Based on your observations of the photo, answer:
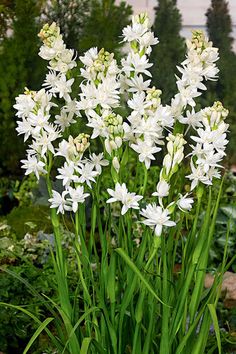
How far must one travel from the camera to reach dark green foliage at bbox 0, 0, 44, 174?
503cm

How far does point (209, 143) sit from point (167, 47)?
12.2 ft

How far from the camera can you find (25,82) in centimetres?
505

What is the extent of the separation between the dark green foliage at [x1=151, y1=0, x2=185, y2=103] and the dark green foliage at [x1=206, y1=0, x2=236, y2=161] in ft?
0.82

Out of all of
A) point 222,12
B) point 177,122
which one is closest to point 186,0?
point 222,12

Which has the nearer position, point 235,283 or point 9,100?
point 235,283

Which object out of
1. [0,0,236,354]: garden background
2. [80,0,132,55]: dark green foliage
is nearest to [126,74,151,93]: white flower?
[0,0,236,354]: garden background

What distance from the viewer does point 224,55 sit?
527 cm

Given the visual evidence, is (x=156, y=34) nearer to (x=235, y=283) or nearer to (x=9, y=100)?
(x=9, y=100)

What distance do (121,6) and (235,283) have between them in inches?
98.3

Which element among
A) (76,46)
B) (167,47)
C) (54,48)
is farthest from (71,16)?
(54,48)

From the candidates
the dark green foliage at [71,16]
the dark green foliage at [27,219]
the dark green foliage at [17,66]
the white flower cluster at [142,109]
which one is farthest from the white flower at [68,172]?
the dark green foliage at [71,16]

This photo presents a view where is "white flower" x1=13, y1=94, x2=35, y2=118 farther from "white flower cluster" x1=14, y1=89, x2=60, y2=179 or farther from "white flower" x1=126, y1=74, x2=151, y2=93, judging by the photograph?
"white flower" x1=126, y1=74, x2=151, y2=93

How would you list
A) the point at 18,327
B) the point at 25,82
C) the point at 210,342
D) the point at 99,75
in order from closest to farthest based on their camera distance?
the point at 99,75 → the point at 210,342 → the point at 18,327 → the point at 25,82

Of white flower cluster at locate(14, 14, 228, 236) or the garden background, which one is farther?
the garden background
